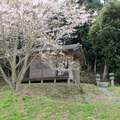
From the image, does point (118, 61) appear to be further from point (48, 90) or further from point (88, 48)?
point (48, 90)

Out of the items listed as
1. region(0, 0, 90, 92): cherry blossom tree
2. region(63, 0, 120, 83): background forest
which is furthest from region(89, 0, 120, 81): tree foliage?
region(0, 0, 90, 92): cherry blossom tree

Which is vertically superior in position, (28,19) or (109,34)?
(109,34)

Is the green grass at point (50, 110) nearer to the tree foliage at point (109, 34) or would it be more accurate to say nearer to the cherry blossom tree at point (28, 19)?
the cherry blossom tree at point (28, 19)

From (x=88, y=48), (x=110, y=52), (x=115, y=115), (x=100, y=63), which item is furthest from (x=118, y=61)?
(x=115, y=115)

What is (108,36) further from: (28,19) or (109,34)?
(28,19)

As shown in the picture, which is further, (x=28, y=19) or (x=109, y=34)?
(x=109, y=34)

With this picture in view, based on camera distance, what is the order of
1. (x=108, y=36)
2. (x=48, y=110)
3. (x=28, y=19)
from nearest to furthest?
1. (x=48, y=110)
2. (x=28, y=19)
3. (x=108, y=36)

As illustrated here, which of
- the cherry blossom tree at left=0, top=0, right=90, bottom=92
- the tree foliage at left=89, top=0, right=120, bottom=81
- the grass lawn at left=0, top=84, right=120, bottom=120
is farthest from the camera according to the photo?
the tree foliage at left=89, top=0, right=120, bottom=81

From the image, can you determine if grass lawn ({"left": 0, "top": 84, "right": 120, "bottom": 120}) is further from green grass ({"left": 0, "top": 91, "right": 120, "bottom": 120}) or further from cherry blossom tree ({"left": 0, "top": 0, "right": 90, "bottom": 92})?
cherry blossom tree ({"left": 0, "top": 0, "right": 90, "bottom": 92})

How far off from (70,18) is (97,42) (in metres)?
10.3

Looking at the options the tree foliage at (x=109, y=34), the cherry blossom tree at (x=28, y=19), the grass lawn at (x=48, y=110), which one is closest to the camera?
the grass lawn at (x=48, y=110)

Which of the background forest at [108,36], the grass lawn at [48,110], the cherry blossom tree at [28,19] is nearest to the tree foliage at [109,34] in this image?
the background forest at [108,36]

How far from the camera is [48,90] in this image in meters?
9.62

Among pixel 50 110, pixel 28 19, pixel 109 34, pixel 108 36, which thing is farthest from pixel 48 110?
pixel 108 36
